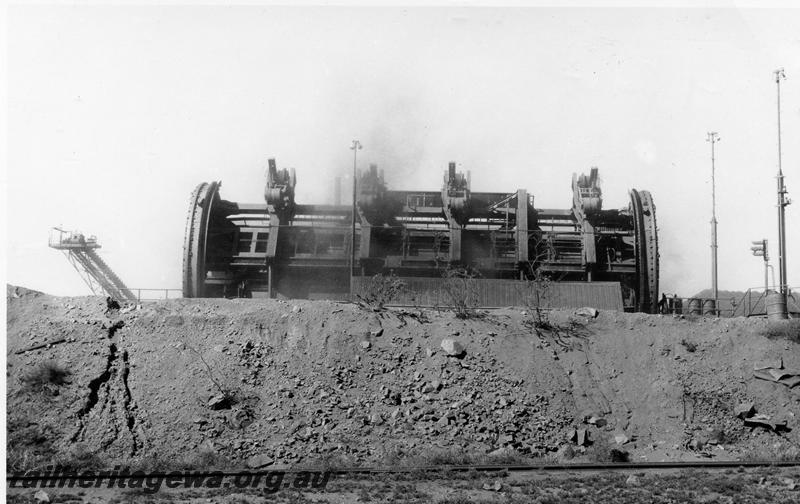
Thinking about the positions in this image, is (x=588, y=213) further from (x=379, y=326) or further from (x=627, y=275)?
(x=379, y=326)

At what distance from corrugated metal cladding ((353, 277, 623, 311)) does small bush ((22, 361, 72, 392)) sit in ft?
33.1

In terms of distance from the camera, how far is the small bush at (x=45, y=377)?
61.7 ft

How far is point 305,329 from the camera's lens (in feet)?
70.7

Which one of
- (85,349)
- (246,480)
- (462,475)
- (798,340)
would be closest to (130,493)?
(246,480)

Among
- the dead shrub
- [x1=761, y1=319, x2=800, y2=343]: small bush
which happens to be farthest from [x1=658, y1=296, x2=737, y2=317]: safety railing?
the dead shrub

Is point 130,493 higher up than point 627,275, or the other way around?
point 627,275

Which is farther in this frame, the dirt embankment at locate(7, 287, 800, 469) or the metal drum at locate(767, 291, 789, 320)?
the metal drum at locate(767, 291, 789, 320)

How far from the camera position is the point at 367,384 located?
19656 millimetres

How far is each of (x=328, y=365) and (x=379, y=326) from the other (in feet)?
7.57

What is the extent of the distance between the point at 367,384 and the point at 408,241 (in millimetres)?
10412

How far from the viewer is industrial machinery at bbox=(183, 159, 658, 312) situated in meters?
28.5

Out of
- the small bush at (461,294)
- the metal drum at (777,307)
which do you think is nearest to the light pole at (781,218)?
the metal drum at (777,307)

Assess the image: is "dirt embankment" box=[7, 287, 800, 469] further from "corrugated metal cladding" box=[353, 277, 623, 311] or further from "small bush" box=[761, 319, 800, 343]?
"corrugated metal cladding" box=[353, 277, 623, 311]

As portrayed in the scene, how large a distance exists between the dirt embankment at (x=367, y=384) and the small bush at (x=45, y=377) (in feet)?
0.17
